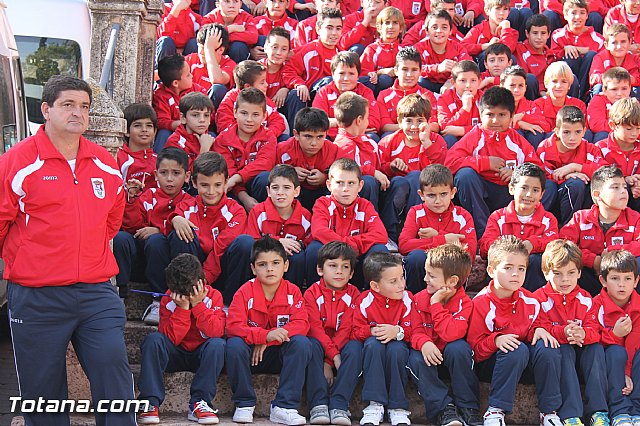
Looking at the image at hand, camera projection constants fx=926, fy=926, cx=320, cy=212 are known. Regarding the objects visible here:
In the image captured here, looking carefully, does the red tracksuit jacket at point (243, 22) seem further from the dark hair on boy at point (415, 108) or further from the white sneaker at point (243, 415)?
the white sneaker at point (243, 415)

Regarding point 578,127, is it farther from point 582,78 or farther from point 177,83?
point 177,83

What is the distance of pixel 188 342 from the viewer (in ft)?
18.3

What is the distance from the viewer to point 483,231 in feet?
22.2

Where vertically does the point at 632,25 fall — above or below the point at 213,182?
above

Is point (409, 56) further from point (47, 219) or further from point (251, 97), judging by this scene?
point (47, 219)

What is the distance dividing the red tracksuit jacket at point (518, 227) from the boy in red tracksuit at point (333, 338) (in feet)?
3.52

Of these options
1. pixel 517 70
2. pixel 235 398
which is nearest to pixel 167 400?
pixel 235 398

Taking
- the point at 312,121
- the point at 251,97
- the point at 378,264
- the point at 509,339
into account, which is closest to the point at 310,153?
the point at 312,121

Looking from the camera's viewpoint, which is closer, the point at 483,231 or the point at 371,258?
the point at 371,258

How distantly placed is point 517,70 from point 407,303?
311cm

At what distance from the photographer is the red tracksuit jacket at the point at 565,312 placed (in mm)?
5672

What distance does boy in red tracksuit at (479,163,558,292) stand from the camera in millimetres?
6387

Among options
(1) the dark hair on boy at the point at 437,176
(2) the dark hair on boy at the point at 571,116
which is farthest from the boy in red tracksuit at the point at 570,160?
(1) the dark hair on boy at the point at 437,176

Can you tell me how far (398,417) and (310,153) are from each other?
235 cm
